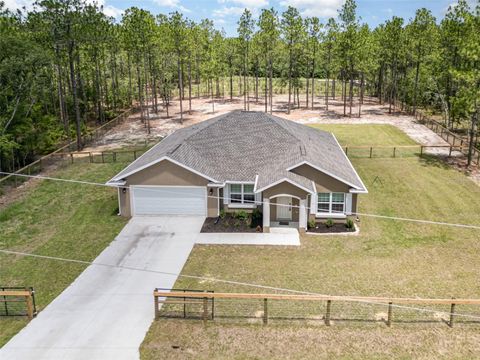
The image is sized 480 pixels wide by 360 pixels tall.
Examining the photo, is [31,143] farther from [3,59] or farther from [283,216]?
[283,216]

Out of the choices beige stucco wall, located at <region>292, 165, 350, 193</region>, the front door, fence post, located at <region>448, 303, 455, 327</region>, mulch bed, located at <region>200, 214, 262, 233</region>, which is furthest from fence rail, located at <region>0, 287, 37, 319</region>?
fence post, located at <region>448, 303, 455, 327</region>

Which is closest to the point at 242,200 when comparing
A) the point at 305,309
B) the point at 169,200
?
the point at 169,200

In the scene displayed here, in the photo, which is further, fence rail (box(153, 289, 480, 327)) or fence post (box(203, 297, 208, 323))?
fence rail (box(153, 289, 480, 327))

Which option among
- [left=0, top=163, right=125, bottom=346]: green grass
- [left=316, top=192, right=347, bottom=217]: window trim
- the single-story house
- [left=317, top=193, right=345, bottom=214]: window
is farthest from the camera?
[left=317, top=193, right=345, bottom=214]: window

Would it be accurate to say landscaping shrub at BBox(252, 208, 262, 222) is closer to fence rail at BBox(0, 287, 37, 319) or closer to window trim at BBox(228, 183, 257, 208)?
window trim at BBox(228, 183, 257, 208)

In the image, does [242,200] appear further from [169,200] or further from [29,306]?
[29,306]

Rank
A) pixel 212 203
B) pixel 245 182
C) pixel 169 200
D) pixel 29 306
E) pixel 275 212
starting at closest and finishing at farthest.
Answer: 1. pixel 29 306
2. pixel 275 212
3. pixel 245 182
4. pixel 212 203
5. pixel 169 200
